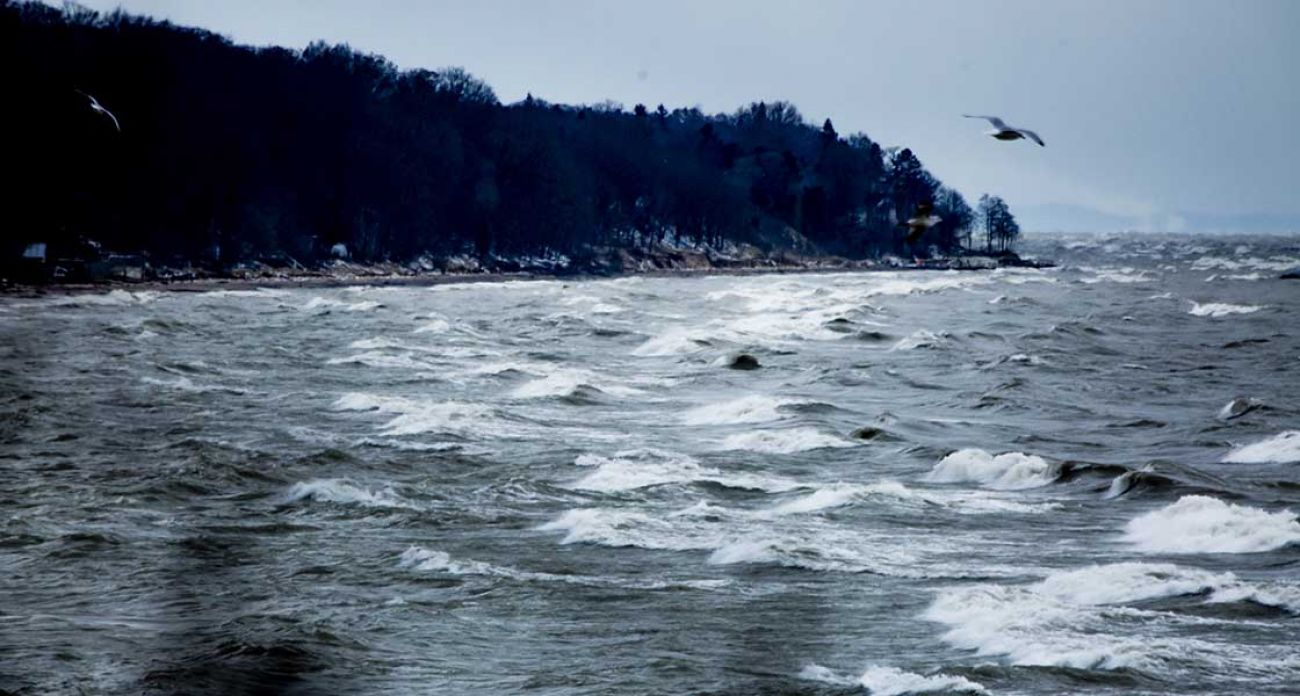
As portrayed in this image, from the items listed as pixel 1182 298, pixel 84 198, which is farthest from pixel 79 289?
pixel 1182 298

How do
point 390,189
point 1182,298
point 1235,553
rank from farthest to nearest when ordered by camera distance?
1. point 390,189
2. point 1182,298
3. point 1235,553

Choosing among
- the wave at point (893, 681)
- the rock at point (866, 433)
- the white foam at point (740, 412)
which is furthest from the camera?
the white foam at point (740, 412)

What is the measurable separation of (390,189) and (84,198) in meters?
36.1

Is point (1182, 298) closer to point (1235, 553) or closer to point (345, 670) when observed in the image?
point (1235, 553)

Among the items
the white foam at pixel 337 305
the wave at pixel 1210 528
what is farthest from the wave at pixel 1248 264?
the wave at pixel 1210 528

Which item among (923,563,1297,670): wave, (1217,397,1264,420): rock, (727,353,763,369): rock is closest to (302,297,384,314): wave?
(727,353,763,369): rock

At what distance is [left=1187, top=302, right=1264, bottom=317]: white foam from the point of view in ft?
252

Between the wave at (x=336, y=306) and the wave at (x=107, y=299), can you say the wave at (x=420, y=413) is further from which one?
the wave at (x=107, y=299)

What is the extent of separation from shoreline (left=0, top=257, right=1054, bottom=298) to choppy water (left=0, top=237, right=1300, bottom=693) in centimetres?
3391

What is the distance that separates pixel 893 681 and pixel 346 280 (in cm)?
9864

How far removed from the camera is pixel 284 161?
133m

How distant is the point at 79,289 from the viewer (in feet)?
268

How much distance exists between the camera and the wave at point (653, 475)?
83.1 feet

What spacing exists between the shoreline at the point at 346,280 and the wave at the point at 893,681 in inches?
2650
